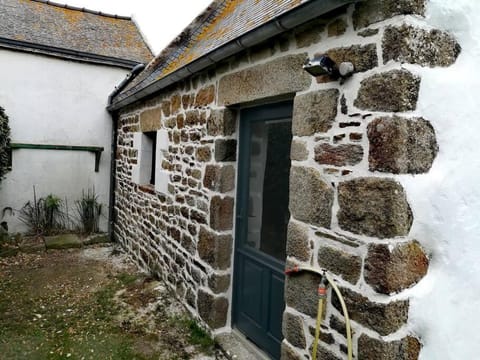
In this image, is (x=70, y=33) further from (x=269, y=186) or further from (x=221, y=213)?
(x=269, y=186)

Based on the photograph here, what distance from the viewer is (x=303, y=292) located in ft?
7.67

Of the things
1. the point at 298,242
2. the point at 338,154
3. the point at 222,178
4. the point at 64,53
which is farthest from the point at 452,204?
the point at 64,53

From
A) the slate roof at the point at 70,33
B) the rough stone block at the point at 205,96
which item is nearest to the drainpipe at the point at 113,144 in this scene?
the slate roof at the point at 70,33

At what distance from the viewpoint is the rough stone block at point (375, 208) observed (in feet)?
5.86

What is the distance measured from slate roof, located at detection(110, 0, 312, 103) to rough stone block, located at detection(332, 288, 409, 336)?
1.79m

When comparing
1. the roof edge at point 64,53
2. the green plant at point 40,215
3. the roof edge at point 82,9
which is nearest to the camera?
the roof edge at point 64,53

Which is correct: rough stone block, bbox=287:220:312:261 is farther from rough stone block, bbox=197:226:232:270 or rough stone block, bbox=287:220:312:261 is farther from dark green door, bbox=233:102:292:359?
rough stone block, bbox=197:226:232:270

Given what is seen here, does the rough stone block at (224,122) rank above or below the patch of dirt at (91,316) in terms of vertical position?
above

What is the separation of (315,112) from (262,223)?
126 cm

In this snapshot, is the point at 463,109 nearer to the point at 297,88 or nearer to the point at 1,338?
the point at 297,88

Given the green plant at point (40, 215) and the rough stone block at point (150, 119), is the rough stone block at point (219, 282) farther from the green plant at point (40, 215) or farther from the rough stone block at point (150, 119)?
the green plant at point (40, 215)

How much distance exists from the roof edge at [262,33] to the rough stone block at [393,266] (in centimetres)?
138

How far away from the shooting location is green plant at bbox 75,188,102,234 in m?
7.59

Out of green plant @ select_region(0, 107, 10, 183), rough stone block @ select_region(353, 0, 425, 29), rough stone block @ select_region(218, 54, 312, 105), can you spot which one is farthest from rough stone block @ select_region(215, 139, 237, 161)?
green plant @ select_region(0, 107, 10, 183)
